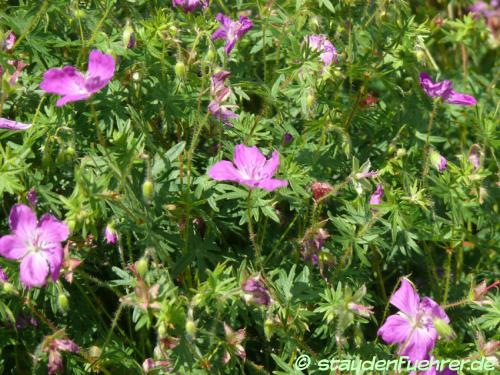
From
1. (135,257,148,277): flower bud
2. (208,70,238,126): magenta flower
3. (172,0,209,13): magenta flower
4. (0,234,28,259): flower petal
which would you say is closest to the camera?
(135,257,148,277): flower bud

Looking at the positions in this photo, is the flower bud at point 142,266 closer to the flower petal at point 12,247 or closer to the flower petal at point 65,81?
the flower petal at point 12,247

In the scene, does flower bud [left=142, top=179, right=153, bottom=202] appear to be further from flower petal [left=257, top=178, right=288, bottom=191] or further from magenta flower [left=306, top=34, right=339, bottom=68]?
magenta flower [left=306, top=34, right=339, bottom=68]

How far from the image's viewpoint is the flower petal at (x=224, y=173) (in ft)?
7.64

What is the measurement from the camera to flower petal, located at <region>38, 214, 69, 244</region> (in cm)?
219

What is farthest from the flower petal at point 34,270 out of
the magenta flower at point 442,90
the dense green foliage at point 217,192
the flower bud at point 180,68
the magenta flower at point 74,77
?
the magenta flower at point 442,90

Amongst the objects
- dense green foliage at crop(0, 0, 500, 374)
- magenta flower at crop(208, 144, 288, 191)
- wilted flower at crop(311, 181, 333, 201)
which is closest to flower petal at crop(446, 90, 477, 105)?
dense green foliage at crop(0, 0, 500, 374)

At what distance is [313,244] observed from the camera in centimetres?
267

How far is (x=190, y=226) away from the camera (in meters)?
2.68

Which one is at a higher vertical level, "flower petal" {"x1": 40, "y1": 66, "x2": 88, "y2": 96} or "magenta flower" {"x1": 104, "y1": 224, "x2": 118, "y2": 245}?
"flower petal" {"x1": 40, "y1": 66, "x2": 88, "y2": 96}

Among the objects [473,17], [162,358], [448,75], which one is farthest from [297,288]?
[473,17]

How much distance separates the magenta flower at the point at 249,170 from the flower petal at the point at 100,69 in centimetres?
45

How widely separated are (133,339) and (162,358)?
1.74 ft

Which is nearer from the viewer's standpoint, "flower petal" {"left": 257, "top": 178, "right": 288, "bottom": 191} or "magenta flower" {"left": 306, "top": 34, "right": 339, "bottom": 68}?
"flower petal" {"left": 257, "top": 178, "right": 288, "bottom": 191}

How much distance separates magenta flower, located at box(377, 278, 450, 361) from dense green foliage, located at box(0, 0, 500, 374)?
0.13 meters
